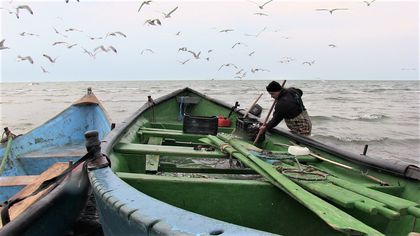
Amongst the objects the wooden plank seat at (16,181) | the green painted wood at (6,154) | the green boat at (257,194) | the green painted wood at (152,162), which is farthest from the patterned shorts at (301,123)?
the green painted wood at (6,154)

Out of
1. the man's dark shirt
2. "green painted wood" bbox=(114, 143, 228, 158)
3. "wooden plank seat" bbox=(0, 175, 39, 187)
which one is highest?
the man's dark shirt

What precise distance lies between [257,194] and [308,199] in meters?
0.54

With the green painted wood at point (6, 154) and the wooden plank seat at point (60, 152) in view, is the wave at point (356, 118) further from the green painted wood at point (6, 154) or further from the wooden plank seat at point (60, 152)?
the green painted wood at point (6, 154)

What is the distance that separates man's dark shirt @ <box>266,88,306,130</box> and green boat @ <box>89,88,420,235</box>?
11.7 inches

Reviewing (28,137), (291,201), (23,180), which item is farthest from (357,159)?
(28,137)

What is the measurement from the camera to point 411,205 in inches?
101

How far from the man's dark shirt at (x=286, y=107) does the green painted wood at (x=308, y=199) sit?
130cm

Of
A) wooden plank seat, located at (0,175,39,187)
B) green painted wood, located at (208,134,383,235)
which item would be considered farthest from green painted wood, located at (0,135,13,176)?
green painted wood, located at (208,134,383,235)

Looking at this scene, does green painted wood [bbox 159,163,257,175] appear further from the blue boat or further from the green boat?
the blue boat

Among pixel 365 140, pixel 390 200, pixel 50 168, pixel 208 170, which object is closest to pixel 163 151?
pixel 208 170

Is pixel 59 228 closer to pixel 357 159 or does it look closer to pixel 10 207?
pixel 10 207

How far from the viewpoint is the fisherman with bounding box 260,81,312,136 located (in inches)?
223

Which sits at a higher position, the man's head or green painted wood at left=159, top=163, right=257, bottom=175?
the man's head

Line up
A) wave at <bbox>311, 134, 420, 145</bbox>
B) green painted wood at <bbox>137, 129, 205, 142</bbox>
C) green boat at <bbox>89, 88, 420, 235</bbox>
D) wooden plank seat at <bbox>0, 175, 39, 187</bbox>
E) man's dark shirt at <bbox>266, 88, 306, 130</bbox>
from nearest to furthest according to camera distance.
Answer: green boat at <bbox>89, 88, 420, 235</bbox> < wooden plank seat at <bbox>0, 175, 39, 187</bbox> < man's dark shirt at <bbox>266, 88, 306, 130</bbox> < green painted wood at <bbox>137, 129, 205, 142</bbox> < wave at <bbox>311, 134, 420, 145</bbox>
